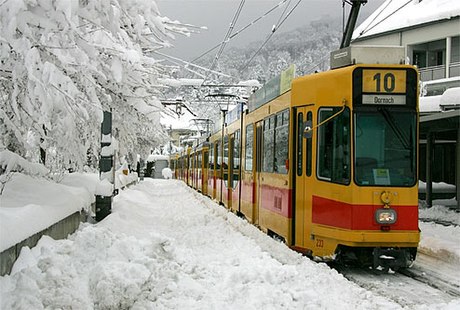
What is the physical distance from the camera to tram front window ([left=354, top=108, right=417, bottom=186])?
884 centimetres

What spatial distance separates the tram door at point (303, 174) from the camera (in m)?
9.59

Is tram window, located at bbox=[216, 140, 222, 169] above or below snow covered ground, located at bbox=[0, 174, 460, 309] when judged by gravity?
above

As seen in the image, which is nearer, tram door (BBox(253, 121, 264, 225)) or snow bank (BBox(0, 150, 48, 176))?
snow bank (BBox(0, 150, 48, 176))

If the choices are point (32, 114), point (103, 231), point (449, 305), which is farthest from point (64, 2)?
point (449, 305)

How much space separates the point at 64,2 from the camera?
3957 millimetres

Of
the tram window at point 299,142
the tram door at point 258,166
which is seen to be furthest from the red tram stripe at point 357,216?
the tram door at point 258,166

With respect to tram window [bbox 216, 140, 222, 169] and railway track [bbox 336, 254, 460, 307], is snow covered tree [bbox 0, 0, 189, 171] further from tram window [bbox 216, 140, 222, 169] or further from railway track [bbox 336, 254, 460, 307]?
tram window [bbox 216, 140, 222, 169]

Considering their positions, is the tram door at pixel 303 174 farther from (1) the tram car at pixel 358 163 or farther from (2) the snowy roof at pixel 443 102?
(2) the snowy roof at pixel 443 102

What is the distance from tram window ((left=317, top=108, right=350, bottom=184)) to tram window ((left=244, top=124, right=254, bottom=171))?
522 centimetres

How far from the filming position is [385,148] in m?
8.88

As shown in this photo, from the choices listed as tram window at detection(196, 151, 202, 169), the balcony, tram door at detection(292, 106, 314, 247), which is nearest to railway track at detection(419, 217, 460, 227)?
tram door at detection(292, 106, 314, 247)

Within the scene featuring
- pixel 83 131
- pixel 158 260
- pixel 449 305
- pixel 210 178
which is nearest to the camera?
pixel 449 305

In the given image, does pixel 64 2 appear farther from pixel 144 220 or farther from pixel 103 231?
pixel 144 220

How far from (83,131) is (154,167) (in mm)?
83965
